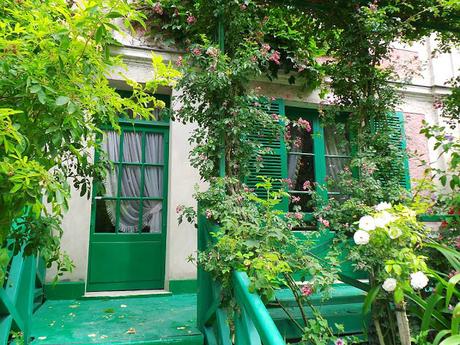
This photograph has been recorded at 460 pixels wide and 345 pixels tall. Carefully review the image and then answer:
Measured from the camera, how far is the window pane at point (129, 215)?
14.4 feet

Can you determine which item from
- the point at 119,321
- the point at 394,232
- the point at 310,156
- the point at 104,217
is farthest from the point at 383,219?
the point at 104,217

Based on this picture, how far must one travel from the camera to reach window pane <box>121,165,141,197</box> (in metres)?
4.46

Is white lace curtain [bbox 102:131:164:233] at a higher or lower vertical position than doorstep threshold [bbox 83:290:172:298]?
higher

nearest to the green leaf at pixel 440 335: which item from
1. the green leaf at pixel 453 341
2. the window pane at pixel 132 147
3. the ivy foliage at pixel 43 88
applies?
the green leaf at pixel 453 341

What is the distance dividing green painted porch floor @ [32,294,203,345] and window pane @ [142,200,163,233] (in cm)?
88

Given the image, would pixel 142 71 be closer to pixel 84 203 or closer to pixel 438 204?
pixel 84 203

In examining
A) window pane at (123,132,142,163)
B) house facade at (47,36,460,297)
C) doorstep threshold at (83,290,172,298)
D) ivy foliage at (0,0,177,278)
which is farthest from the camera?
window pane at (123,132,142,163)

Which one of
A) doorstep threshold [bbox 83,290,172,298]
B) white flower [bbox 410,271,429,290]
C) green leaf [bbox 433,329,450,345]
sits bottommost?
doorstep threshold [bbox 83,290,172,298]

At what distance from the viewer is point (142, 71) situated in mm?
4598

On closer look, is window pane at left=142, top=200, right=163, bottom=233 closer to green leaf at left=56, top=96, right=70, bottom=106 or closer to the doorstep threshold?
the doorstep threshold

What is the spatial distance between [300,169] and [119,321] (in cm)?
312

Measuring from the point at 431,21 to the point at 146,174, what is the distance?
3.74m

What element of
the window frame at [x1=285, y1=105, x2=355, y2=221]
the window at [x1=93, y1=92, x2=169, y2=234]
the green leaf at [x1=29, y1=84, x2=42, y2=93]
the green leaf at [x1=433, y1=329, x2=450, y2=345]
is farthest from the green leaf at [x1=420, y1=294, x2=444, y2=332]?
the window at [x1=93, y1=92, x2=169, y2=234]

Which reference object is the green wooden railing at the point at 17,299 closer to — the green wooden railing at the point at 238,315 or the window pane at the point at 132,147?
the green wooden railing at the point at 238,315
